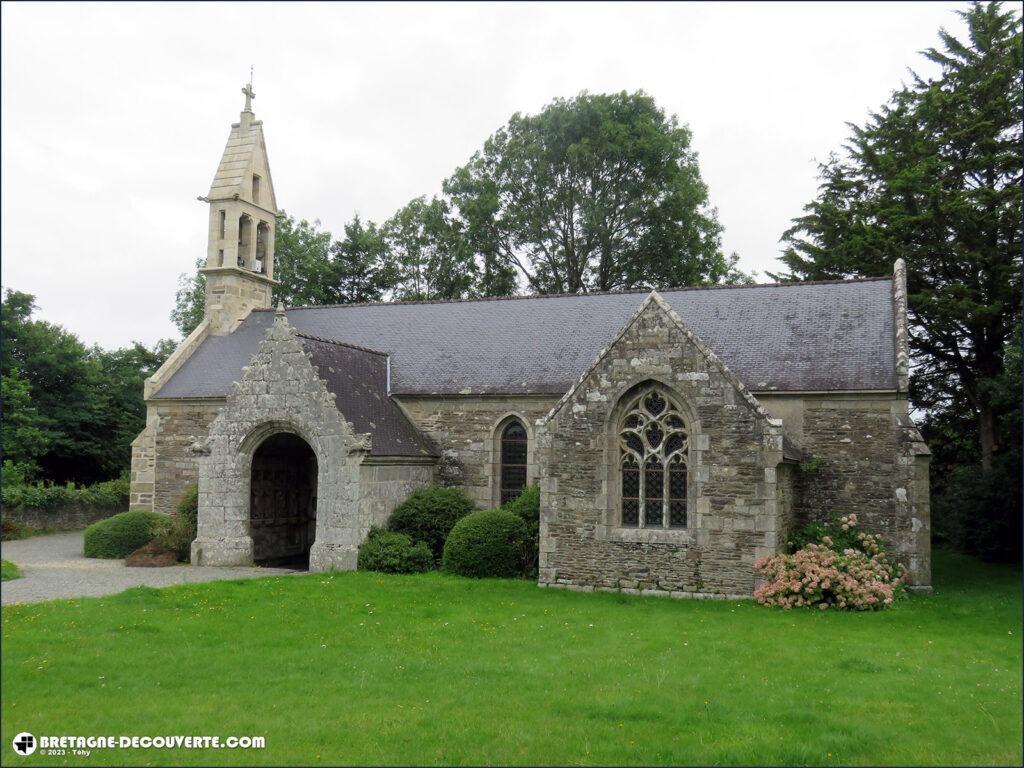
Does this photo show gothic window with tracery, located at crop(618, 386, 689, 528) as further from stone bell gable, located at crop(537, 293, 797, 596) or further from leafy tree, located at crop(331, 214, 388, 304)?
leafy tree, located at crop(331, 214, 388, 304)

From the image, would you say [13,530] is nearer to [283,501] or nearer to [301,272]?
[283,501]

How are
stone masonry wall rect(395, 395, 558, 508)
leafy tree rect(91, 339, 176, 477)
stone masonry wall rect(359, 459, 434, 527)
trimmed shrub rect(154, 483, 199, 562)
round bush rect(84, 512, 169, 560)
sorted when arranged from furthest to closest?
1. leafy tree rect(91, 339, 176, 477)
2. stone masonry wall rect(395, 395, 558, 508)
3. round bush rect(84, 512, 169, 560)
4. trimmed shrub rect(154, 483, 199, 562)
5. stone masonry wall rect(359, 459, 434, 527)

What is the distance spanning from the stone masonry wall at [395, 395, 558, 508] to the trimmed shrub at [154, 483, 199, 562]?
584 centimetres

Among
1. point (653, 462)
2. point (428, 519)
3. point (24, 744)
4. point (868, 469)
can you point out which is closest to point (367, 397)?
point (428, 519)

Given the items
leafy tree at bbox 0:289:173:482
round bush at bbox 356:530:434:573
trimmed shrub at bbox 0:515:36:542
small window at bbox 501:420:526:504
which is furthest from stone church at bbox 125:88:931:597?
leafy tree at bbox 0:289:173:482

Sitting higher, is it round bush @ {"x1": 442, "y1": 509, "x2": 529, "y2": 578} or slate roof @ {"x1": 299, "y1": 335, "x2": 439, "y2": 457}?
slate roof @ {"x1": 299, "y1": 335, "x2": 439, "y2": 457}

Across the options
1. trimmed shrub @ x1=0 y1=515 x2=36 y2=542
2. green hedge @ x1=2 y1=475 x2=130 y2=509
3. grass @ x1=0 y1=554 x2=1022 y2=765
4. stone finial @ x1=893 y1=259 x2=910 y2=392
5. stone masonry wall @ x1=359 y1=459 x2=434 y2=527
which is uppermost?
stone finial @ x1=893 y1=259 x2=910 y2=392

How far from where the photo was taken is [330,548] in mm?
19125

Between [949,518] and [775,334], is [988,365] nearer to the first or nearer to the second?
[949,518]

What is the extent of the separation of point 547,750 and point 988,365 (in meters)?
Answer: 24.0

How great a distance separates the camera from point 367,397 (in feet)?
71.5

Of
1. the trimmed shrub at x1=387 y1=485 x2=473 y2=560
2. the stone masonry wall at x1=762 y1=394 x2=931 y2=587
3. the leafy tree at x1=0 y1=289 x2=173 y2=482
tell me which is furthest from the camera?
the leafy tree at x1=0 y1=289 x2=173 y2=482

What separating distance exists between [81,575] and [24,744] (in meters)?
12.1

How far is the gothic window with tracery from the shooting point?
17250 mm
